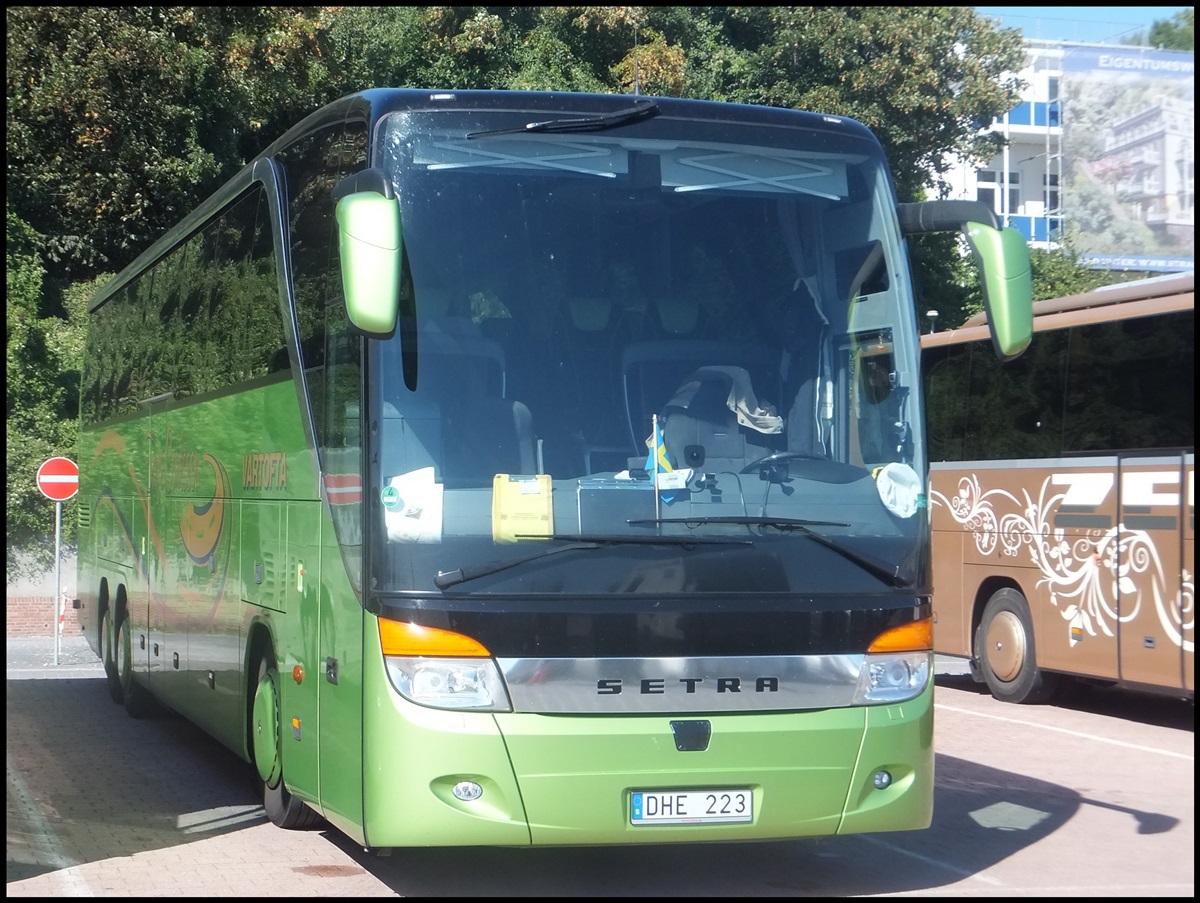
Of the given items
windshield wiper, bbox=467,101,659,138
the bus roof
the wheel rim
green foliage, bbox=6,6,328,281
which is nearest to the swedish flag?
windshield wiper, bbox=467,101,659,138

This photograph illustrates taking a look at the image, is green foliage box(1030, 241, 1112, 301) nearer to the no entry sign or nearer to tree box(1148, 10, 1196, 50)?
tree box(1148, 10, 1196, 50)

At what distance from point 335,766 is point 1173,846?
458cm

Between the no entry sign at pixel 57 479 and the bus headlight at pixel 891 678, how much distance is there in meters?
15.2

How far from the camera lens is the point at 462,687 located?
260 inches

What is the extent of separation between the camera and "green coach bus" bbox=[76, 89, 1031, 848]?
663 centimetres

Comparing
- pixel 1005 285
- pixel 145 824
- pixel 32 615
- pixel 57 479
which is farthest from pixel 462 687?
pixel 32 615

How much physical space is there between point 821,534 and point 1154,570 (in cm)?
755

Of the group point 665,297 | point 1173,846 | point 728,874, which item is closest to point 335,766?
point 728,874

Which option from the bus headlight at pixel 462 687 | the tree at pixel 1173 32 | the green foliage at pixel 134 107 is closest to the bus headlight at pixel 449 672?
the bus headlight at pixel 462 687

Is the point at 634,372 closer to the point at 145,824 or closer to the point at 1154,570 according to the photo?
the point at 145,824

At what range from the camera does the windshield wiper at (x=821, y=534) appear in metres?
6.80

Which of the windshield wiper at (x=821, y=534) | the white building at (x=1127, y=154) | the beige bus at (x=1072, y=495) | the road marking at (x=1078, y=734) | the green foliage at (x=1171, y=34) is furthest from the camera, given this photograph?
the green foliage at (x=1171, y=34)

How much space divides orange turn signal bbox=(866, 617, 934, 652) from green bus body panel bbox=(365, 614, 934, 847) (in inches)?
13.6

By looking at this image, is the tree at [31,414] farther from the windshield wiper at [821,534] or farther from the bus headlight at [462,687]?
the windshield wiper at [821,534]
